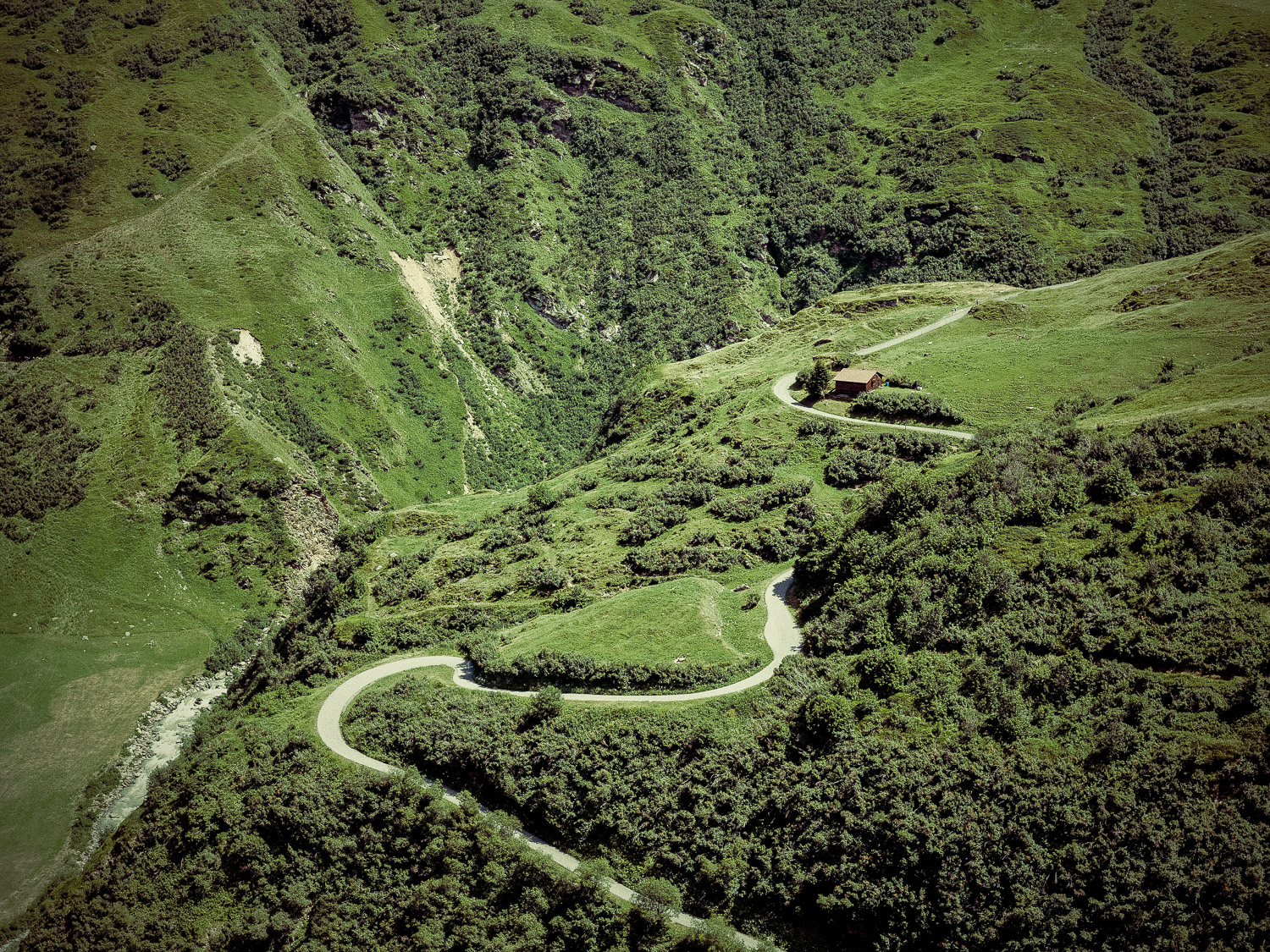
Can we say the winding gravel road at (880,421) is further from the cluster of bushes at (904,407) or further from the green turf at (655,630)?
the green turf at (655,630)

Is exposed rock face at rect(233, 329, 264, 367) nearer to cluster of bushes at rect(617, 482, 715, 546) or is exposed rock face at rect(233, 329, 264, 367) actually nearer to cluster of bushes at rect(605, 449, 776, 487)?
cluster of bushes at rect(605, 449, 776, 487)

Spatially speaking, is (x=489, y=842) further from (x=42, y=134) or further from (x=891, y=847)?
(x=42, y=134)

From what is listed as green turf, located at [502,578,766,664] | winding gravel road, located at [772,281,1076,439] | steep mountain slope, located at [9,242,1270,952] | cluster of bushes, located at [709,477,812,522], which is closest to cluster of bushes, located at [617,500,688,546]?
steep mountain slope, located at [9,242,1270,952]

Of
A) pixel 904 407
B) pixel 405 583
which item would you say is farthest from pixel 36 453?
pixel 904 407

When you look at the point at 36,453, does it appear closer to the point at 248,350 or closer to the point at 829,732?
the point at 248,350

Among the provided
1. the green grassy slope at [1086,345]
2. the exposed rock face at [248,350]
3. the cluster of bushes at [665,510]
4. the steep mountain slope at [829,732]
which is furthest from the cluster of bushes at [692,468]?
the exposed rock face at [248,350]

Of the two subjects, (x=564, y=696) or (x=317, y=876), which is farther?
(x=317, y=876)
